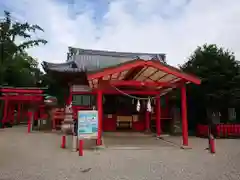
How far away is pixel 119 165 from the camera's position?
626 cm

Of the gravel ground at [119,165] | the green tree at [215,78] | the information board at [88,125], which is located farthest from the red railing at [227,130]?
the information board at [88,125]

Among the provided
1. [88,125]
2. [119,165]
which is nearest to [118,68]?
[88,125]

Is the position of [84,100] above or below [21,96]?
below

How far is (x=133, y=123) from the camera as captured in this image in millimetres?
15500

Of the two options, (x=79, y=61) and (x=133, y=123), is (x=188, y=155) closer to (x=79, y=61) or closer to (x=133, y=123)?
(x=133, y=123)

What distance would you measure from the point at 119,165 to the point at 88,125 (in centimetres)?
267

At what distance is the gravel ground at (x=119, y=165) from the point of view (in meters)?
5.22

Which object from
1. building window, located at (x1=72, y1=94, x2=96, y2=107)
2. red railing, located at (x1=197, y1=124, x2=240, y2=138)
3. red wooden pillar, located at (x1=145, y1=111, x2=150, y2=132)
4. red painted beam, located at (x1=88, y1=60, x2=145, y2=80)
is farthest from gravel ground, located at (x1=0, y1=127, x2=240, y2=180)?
A: building window, located at (x1=72, y1=94, x2=96, y2=107)

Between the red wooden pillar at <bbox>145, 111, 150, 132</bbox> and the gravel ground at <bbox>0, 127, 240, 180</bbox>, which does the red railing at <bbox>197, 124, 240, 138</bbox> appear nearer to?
the red wooden pillar at <bbox>145, 111, 150, 132</bbox>

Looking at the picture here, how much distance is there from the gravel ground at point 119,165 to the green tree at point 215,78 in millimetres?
5991

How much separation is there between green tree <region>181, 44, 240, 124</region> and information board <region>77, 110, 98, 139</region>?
7790mm

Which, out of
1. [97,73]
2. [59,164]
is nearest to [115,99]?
[97,73]

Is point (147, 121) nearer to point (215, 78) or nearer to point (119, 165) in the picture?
point (215, 78)

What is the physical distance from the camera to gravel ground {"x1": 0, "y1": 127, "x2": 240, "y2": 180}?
522 centimetres
